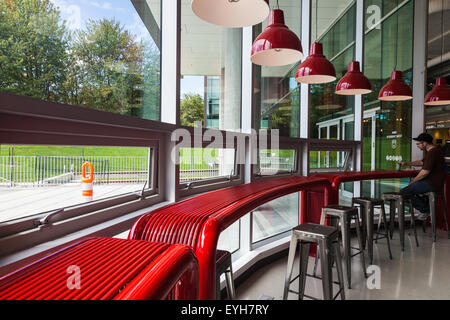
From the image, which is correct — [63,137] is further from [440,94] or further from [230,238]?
[440,94]

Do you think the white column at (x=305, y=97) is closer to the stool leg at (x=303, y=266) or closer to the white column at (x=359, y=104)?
the white column at (x=359, y=104)

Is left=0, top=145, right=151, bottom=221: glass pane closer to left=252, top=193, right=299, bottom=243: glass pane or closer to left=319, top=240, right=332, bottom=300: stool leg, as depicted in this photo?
left=319, top=240, right=332, bottom=300: stool leg

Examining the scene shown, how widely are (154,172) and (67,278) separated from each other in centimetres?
159

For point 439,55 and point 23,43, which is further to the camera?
point 439,55

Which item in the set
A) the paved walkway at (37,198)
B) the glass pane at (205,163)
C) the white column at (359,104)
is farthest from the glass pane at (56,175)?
the white column at (359,104)

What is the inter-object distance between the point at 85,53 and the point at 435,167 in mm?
4912

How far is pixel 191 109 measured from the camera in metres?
2.66

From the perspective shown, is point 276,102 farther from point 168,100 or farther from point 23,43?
point 23,43

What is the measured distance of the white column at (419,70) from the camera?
16.5 ft

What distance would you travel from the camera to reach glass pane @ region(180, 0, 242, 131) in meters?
2.72

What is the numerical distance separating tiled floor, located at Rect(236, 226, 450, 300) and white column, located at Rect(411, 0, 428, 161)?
2.33 meters
